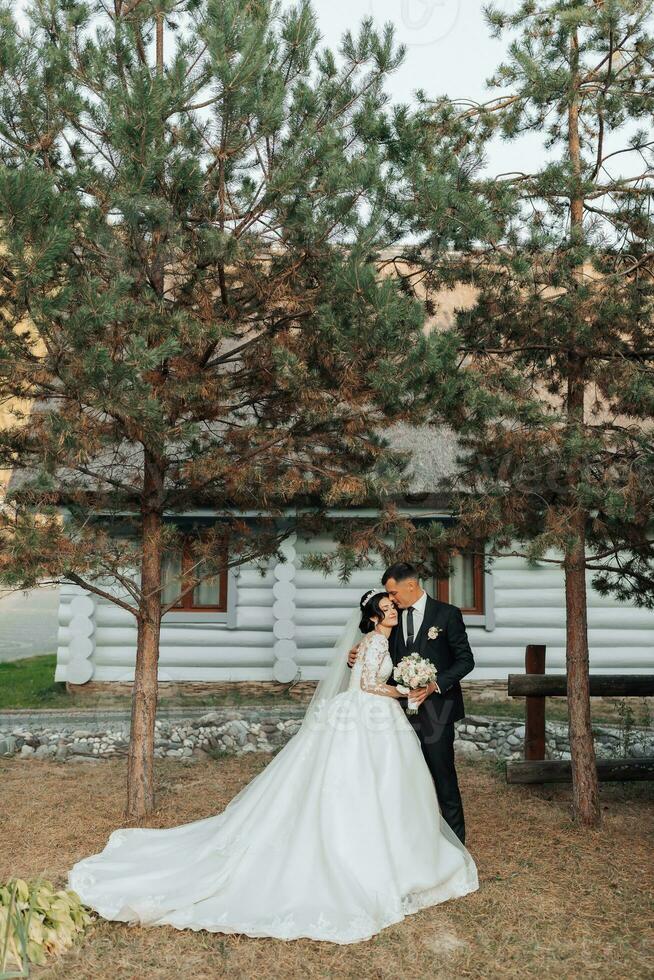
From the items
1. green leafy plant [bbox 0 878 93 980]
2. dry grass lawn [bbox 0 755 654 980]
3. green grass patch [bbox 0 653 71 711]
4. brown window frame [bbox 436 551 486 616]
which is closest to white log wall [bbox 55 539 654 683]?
brown window frame [bbox 436 551 486 616]

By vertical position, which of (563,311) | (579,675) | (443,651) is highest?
(563,311)

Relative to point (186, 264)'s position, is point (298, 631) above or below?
below

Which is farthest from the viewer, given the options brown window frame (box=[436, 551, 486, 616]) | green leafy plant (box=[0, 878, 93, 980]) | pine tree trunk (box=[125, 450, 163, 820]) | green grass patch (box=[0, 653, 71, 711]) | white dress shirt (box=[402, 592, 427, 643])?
brown window frame (box=[436, 551, 486, 616])

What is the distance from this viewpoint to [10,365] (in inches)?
223

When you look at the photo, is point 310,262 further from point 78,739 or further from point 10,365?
point 78,739

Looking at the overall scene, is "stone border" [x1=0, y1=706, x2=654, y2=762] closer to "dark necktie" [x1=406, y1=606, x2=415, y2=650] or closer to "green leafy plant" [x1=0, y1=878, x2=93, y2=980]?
"dark necktie" [x1=406, y1=606, x2=415, y2=650]

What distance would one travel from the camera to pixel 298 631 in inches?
476

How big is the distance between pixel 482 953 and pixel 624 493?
3071mm

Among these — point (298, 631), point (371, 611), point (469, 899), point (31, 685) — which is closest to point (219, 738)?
point (298, 631)

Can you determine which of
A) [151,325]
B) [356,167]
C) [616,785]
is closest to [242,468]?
[151,325]

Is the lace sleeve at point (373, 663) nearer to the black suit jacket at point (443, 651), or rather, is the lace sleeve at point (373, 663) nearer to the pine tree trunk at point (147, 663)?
the black suit jacket at point (443, 651)

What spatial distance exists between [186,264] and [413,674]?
3565 millimetres

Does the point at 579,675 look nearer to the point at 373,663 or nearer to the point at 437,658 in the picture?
the point at 437,658

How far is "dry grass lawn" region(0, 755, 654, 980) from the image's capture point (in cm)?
438
